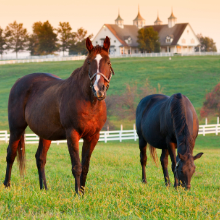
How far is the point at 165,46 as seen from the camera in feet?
282

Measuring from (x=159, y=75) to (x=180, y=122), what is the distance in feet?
152

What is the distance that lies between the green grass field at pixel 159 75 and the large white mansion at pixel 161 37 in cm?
2298

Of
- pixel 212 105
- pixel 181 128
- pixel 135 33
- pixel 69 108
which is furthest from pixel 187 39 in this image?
pixel 69 108

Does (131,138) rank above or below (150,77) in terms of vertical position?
below

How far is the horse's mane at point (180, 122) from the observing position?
5878 millimetres

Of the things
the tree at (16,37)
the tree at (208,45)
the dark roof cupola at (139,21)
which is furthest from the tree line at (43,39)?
the tree at (208,45)

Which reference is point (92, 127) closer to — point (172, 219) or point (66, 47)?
point (172, 219)

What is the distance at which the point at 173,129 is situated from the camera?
6.59 metres

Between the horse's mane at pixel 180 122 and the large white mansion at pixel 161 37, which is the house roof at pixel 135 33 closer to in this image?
the large white mansion at pixel 161 37

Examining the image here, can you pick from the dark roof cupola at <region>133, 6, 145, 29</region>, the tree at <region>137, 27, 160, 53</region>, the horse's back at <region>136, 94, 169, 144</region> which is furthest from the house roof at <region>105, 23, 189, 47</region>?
the horse's back at <region>136, 94, 169, 144</region>

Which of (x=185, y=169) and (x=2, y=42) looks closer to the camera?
(x=185, y=169)

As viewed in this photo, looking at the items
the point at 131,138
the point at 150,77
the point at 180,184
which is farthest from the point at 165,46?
the point at 180,184

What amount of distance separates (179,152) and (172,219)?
6.38 ft

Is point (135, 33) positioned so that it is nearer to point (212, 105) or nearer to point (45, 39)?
point (45, 39)
